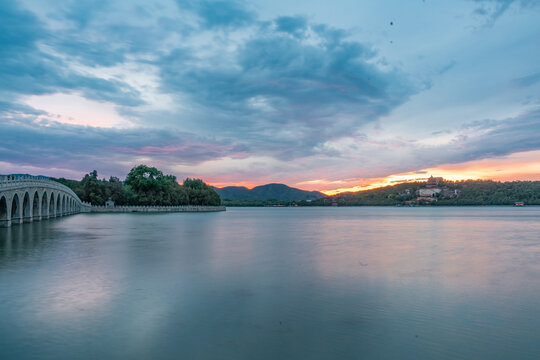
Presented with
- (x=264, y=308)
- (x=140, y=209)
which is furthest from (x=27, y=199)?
(x=140, y=209)

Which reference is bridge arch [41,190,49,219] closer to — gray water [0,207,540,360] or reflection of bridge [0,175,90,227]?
reflection of bridge [0,175,90,227]

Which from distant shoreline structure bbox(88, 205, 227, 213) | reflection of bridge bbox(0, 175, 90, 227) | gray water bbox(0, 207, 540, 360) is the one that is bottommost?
gray water bbox(0, 207, 540, 360)

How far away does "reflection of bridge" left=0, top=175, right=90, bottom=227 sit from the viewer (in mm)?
42222

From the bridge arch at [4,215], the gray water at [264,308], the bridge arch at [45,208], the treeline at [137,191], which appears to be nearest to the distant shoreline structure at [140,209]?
the treeline at [137,191]

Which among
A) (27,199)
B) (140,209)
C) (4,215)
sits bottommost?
(140,209)

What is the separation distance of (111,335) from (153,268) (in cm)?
1141

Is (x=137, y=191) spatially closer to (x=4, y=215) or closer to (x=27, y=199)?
(x=27, y=199)

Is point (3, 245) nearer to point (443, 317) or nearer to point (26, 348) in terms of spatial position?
point (26, 348)

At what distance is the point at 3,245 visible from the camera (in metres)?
29.2

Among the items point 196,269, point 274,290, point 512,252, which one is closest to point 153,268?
point 196,269

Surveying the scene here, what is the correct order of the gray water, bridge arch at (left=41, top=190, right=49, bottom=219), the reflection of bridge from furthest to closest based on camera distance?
bridge arch at (left=41, top=190, right=49, bottom=219) → the reflection of bridge → the gray water

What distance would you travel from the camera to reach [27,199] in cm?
5619

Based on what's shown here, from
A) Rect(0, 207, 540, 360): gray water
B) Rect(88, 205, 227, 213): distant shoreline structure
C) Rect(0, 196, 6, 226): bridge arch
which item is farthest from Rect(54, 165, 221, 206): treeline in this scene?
Rect(0, 207, 540, 360): gray water

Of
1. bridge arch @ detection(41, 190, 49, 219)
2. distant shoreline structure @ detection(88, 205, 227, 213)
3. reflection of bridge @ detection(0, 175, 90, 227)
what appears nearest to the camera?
reflection of bridge @ detection(0, 175, 90, 227)
